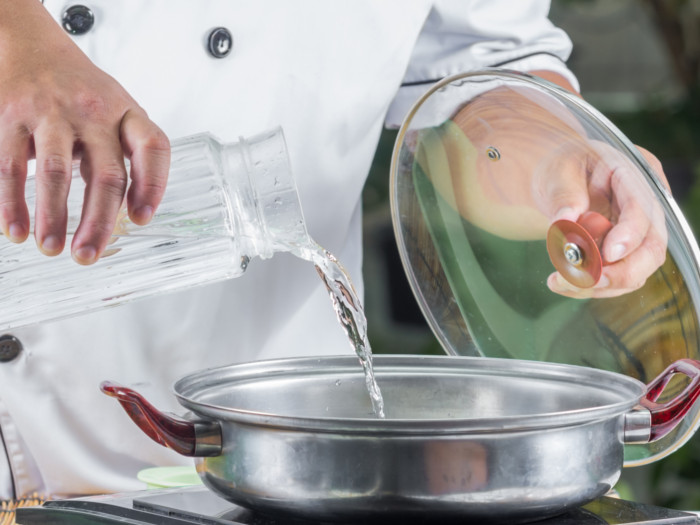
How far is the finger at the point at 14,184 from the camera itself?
48 centimetres

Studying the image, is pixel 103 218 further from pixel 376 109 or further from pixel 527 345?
pixel 376 109

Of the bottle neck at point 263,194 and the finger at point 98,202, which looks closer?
the finger at point 98,202

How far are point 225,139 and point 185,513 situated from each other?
0.43 metres

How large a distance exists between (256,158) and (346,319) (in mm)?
142

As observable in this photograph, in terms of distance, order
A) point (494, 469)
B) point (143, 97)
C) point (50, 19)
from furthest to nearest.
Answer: point (143, 97), point (50, 19), point (494, 469)

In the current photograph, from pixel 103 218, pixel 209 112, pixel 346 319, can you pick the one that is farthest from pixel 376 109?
pixel 103 218

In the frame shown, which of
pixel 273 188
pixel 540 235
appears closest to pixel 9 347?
pixel 273 188

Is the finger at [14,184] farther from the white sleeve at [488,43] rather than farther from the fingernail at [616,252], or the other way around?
A: the white sleeve at [488,43]

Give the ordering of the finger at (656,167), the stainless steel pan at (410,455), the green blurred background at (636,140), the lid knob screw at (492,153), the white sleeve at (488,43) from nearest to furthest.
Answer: the stainless steel pan at (410,455) → the finger at (656,167) → the lid knob screw at (492,153) → the white sleeve at (488,43) → the green blurred background at (636,140)

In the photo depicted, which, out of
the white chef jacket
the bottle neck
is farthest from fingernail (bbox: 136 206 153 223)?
the white chef jacket

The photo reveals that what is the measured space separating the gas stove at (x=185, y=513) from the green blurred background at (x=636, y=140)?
140 centimetres

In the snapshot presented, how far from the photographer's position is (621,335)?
2.01 feet

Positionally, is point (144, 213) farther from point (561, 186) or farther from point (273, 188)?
point (561, 186)

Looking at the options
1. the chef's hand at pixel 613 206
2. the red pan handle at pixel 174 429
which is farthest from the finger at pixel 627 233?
the red pan handle at pixel 174 429
